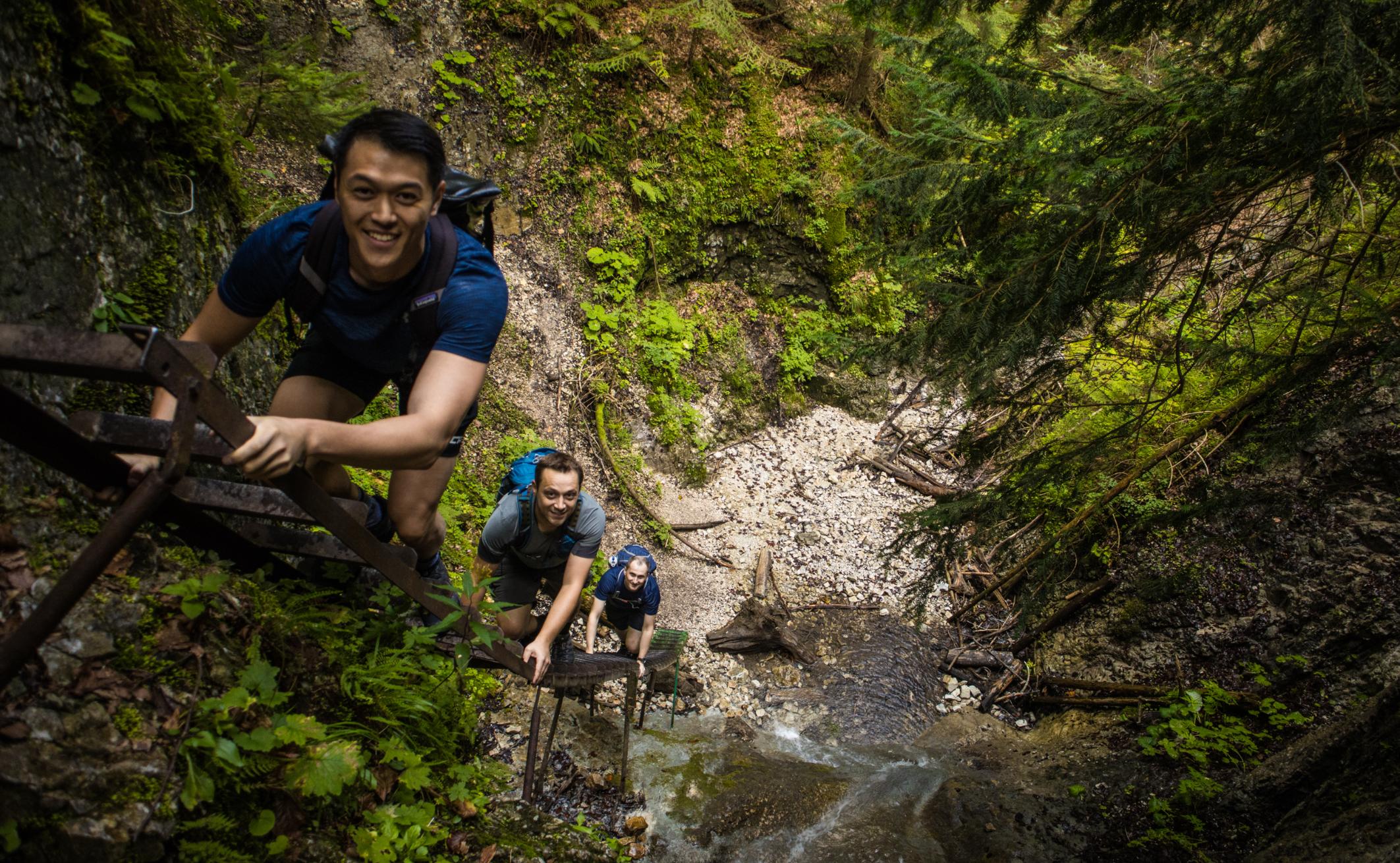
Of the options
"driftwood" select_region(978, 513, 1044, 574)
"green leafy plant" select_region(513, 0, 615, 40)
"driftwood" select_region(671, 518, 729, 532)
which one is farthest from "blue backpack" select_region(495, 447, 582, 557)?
"green leafy plant" select_region(513, 0, 615, 40)

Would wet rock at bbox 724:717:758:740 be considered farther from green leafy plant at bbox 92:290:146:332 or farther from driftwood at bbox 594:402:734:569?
green leafy plant at bbox 92:290:146:332

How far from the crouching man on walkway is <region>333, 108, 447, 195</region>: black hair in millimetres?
2343

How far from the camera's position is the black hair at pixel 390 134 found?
198 centimetres

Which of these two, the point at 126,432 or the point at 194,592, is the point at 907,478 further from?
the point at 126,432

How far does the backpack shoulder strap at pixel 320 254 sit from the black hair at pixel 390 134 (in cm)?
21

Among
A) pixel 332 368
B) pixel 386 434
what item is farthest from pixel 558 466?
pixel 386 434

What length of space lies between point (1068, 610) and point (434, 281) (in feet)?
25.6

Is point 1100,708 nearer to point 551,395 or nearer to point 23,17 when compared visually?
point 551,395

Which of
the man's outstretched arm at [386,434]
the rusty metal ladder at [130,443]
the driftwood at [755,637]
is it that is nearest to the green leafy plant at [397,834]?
the rusty metal ladder at [130,443]

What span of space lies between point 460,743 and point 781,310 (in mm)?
9242

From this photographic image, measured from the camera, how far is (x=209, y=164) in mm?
3264

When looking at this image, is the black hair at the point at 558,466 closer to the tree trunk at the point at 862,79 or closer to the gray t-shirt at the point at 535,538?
the gray t-shirt at the point at 535,538

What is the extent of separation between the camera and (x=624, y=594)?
627 centimetres

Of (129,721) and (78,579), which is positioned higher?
(78,579)
